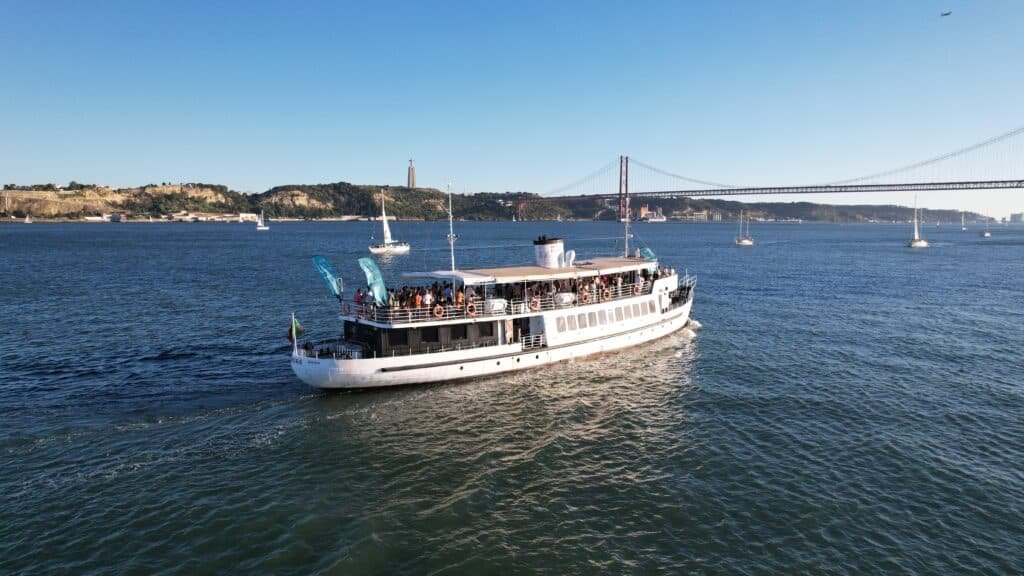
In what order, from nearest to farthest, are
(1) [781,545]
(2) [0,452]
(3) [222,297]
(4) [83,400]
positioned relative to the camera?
1. (1) [781,545]
2. (2) [0,452]
3. (4) [83,400]
4. (3) [222,297]

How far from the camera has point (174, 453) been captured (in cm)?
2056

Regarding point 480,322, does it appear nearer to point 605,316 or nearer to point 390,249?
point 605,316

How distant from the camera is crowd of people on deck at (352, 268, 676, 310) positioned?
2925cm

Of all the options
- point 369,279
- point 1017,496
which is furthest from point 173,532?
point 1017,496

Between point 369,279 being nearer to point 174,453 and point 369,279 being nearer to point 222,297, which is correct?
point 174,453

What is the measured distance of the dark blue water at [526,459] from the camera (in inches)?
609

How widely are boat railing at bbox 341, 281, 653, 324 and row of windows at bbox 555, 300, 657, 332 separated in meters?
0.75

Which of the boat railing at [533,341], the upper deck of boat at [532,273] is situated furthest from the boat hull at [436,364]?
the upper deck of boat at [532,273]

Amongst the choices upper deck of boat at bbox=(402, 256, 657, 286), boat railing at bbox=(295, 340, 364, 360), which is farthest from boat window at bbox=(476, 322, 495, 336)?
boat railing at bbox=(295, 340, 364, 360)

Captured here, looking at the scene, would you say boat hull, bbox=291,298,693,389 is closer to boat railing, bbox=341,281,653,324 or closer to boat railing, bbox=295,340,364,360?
boat railing, bbox=295,340,364,360

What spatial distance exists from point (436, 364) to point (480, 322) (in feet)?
11.2

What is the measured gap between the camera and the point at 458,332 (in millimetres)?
29422

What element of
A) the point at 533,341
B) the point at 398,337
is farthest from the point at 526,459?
the point at 533,341

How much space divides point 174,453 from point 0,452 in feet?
20.5
